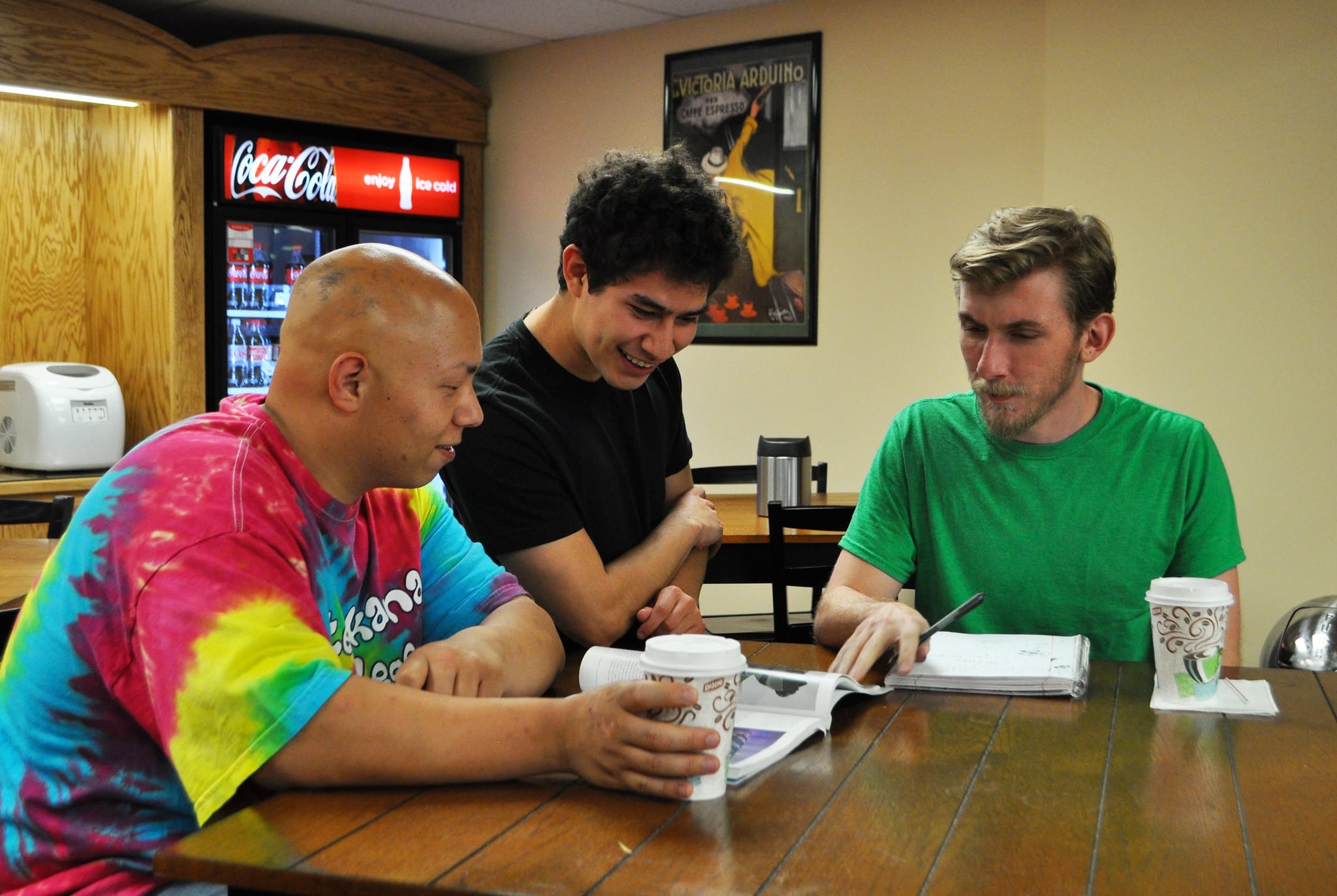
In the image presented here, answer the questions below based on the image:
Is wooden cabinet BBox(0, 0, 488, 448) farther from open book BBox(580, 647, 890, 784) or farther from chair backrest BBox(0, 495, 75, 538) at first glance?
open book BBox(580, 647, 890, 784)

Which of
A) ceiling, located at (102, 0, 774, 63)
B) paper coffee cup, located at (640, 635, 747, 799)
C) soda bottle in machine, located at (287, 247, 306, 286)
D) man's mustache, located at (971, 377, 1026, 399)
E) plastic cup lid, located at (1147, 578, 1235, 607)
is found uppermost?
ceiling, located at (102, 0, 774, 63)

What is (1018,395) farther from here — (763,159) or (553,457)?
(763,159)

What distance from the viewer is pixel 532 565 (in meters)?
1.90

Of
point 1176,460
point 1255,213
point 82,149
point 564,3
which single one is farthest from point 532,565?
point 82,149

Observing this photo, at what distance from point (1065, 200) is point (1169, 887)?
400cm

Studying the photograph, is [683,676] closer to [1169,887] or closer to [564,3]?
[1169,887]

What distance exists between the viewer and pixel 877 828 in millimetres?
1123

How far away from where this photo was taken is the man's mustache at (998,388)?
6.56 feet

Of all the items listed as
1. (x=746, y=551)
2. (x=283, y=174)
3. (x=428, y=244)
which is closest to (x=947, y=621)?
(x=746, y=551)

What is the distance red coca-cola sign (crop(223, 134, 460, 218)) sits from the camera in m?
5.51

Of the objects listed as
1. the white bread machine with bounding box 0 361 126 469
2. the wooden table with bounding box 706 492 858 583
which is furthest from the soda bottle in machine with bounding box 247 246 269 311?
the wooden table with bounding box 706 492 858 583

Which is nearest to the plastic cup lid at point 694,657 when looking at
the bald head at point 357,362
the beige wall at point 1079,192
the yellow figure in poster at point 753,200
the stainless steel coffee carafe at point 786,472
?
the bald head at point 357,362

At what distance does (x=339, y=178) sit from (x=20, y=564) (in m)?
3.26

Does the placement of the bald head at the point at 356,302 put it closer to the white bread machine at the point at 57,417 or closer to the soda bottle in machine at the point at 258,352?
the white bread machine at the point at 57,417
